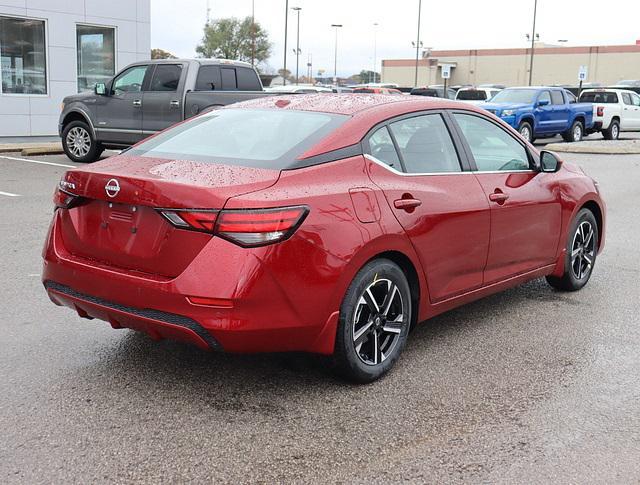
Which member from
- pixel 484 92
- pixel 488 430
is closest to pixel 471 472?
pixel 488 430

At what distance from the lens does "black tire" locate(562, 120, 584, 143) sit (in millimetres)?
25323

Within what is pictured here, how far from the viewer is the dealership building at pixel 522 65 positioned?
81625 mm

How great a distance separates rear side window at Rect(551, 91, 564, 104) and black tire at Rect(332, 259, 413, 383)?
21116 millimetres

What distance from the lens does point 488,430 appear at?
3.88 m

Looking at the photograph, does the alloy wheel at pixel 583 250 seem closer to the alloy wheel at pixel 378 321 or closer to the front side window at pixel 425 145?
the front side window at pixel 425 145

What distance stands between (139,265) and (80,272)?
1.38 feet

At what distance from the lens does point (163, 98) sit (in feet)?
49.6

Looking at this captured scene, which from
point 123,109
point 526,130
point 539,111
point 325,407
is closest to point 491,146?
point 325,407

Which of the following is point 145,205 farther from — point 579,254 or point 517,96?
point 517,96

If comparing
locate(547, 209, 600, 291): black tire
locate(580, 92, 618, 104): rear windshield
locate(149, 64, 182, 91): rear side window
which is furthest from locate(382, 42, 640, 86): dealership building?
locate(547, 209, 600, 291): black tire

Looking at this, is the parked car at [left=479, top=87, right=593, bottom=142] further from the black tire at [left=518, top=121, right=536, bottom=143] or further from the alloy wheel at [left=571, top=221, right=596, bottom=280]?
the alloy wheel at [left=571, top=221, right=596, bottom=280]

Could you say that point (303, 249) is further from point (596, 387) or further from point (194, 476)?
point (596, 387)

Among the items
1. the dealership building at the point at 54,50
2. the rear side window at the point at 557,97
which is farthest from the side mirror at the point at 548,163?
the rear side window at the point at 557,97

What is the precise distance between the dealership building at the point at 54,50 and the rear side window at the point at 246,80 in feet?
25.7
